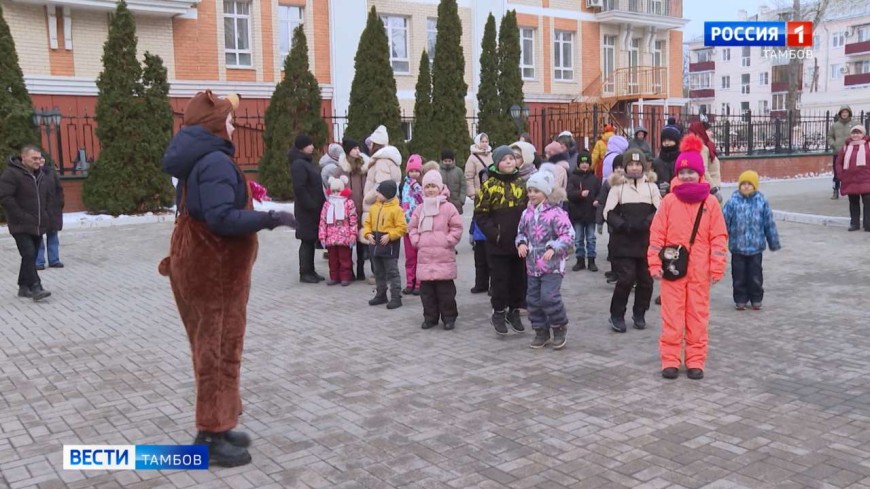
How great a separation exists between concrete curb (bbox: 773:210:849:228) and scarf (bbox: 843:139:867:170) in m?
1.62

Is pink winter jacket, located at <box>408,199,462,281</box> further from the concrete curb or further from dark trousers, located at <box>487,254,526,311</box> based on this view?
the concrete curb

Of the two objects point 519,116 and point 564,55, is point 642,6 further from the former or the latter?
point 519,116

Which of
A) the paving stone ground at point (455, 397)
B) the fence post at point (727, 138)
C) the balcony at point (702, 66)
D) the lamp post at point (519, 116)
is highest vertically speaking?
the balcony at point (702, 66)

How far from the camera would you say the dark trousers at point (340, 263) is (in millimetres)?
10305

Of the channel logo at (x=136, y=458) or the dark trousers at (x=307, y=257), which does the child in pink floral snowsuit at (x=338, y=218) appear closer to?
the dark trousers at (x=307, y=257)

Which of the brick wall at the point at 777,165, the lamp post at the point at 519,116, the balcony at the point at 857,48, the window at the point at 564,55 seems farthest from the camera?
the balcony at the point at 857,48

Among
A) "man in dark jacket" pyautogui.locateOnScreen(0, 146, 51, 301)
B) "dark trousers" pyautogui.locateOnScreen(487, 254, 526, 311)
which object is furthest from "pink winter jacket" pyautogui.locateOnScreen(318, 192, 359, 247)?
"man in dark jacket" pyautogui.locateOnScreen(0, 146, 51, 301)

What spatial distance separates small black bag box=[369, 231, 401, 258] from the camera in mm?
8883

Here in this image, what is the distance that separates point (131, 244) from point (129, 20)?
5.78 metres

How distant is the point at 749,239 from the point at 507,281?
282cm

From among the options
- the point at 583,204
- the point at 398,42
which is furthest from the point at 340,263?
the point at 398,42

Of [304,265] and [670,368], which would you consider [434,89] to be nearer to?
[304,265]

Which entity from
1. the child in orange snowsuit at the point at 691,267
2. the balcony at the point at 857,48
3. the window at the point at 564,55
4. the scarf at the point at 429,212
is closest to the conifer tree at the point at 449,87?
the window at the point at 564,55

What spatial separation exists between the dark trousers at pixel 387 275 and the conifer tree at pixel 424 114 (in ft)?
47.1
